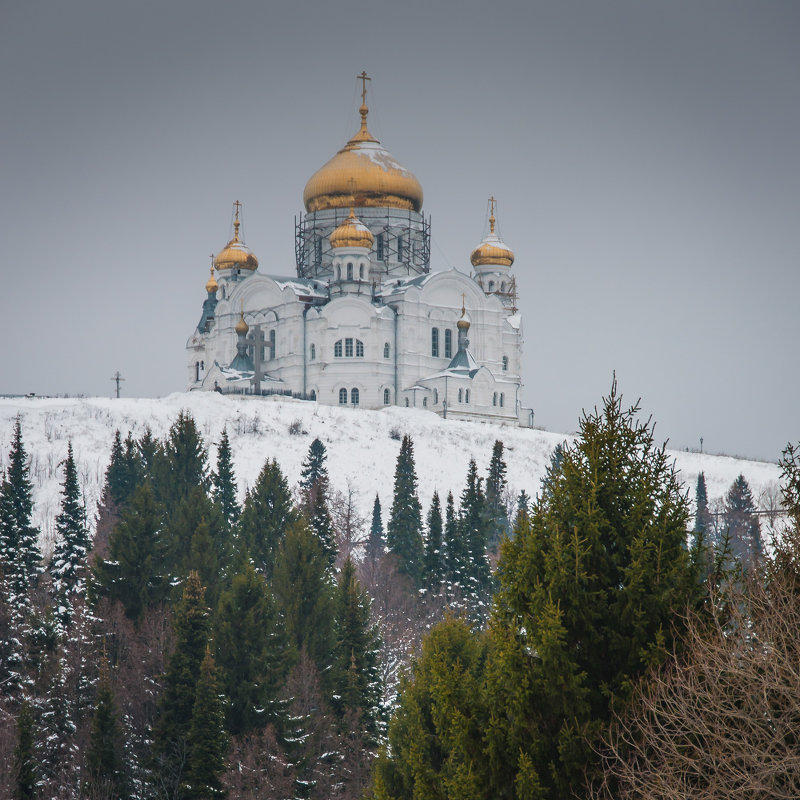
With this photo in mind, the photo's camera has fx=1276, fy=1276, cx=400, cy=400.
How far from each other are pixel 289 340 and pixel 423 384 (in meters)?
8.21

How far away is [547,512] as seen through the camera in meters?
10.4

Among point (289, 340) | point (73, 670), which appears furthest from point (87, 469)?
point (73, 670)

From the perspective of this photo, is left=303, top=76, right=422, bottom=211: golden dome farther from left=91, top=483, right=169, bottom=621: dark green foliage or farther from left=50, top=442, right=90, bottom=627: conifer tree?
left=91, top=483, right=169, bottom=621: dark green foliage

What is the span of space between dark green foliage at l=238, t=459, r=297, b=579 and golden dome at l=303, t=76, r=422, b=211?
4059 centimetres

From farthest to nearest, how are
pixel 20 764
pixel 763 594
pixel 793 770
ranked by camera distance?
pixel 20 764, pixel 763 594, pixel 793 770

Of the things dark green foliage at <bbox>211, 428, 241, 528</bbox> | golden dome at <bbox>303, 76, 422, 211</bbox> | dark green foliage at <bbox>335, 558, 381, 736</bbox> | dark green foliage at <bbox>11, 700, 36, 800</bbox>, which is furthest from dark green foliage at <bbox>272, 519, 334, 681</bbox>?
golden dome at <bbox>303, 76, 422, 211</bbox>

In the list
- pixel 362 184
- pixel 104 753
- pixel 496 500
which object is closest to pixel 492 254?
pixel 362 184

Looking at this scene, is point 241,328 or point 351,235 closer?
point 351,235

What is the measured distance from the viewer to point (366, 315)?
71.9 meters

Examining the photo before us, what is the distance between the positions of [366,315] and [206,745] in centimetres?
5158

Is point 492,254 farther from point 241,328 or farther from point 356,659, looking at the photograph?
point 356,659

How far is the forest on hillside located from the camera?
955 cm

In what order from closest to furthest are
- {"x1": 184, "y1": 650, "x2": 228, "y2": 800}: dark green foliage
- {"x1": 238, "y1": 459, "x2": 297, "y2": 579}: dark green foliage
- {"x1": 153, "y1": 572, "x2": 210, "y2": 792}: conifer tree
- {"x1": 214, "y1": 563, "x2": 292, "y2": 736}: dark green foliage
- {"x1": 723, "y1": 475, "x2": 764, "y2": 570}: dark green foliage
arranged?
{"x1": 184, "y1": 650, "x2": 228, "y2": 800}: dark green foliage
{"x1": 153, "y1": 572, "x2": 210, "y2": 792}: conifer tree
{"x1": 214, "y1": 563, "x2": 292, "y2": 736}: dark green foliage
{"x1": 238, "y1": 459, "x2": 297, "y2": 579}: dark green foliage
{"x1": 723, "y1": 475, "x2": 764, "y2": 570}: dark green foliage

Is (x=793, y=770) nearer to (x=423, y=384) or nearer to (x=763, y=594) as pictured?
(x=763, y=594)
